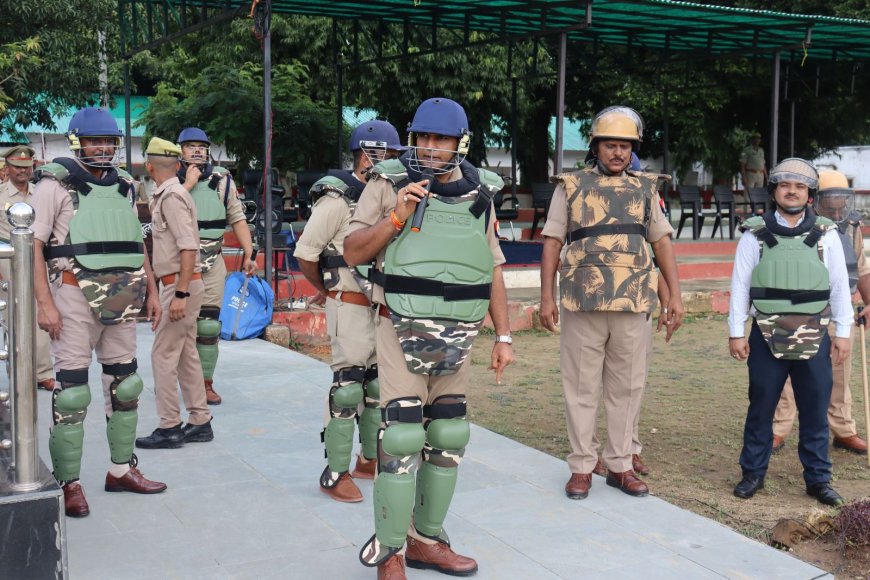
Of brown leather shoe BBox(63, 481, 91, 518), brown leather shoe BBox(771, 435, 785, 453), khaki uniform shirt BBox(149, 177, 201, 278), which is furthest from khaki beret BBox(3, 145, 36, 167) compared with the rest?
brown leather shoe BBox(771, 435, 785, 453)


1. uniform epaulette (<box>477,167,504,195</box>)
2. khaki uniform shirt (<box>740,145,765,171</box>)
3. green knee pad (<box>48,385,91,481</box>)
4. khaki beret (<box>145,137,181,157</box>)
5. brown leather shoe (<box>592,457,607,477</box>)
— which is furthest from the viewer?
khaki uniform shirt (<box>740,145,765,171</box>)

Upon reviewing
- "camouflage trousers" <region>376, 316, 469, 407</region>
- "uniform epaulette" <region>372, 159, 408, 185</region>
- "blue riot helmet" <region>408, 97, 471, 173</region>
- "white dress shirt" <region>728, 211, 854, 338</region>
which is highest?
"blue riot helmet" <region>408, 97, 471, 173</region>

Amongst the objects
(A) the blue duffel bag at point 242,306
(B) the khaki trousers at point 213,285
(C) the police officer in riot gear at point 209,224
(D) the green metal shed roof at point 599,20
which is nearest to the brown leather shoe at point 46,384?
(C) the police officer in riot gear at point 209,224

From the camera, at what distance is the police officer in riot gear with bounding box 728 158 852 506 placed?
526 cm

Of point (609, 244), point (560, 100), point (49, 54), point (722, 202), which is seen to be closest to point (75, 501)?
point (609, 244)

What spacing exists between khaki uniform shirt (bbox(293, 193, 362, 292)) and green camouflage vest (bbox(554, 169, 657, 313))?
1.14 m

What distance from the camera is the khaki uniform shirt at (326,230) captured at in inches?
202

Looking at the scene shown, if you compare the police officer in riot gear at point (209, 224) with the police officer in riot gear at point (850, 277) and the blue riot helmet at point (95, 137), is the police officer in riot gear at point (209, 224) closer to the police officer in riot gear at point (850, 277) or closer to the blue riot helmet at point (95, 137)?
the blue riot helmet at point (95, 137)

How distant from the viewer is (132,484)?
5.13 m

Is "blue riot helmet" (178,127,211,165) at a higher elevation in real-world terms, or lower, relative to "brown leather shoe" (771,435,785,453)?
higher

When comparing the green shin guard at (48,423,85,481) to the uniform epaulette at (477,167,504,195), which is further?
the green shin guard at (48,423,85,481)

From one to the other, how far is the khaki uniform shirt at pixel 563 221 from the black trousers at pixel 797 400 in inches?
29.5

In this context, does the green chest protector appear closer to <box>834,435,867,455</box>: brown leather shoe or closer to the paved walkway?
the paved walkway

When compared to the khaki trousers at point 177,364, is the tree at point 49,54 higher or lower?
higher
